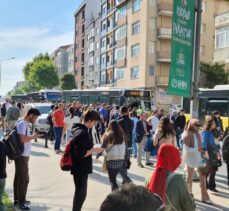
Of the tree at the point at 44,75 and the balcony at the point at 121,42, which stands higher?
the balcony at the point at 121,42

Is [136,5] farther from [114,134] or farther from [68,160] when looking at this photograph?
[68,160]

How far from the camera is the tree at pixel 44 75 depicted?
77.6 metres

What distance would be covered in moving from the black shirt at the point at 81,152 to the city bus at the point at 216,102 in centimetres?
1883

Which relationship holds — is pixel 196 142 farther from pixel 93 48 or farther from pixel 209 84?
pixel 93 48

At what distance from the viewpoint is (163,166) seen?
4172mm

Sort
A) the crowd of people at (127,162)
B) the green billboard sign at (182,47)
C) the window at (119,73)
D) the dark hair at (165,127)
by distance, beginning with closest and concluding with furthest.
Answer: the crowd of people at (127,162)
the green billboard sign at (182,47)
the dark hair at (165,127)
the window at (119,73)

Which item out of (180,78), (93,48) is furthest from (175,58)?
(93,48)

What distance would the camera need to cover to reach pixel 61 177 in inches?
407

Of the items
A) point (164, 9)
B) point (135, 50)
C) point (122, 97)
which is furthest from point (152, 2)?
point (122, 97)

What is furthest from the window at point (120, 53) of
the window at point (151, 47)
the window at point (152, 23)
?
the window at point (152, 23)

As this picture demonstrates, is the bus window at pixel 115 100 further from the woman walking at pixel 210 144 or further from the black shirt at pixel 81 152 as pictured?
the black shirt at pixel 81 152

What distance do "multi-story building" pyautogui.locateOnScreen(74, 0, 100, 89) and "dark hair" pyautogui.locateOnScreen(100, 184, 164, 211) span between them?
75.2 m

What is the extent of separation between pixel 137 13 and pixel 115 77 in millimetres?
12156

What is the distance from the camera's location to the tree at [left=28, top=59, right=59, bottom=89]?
77.6 m
